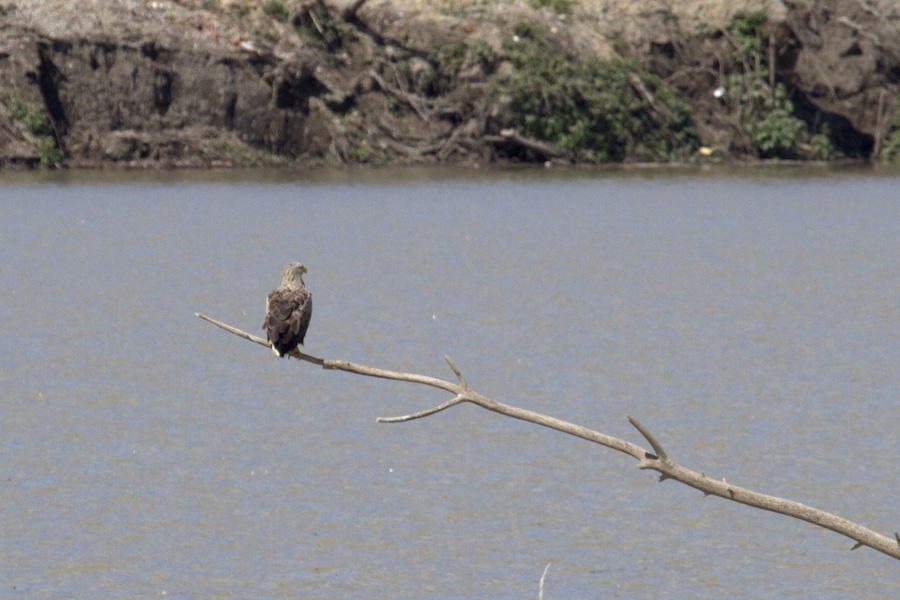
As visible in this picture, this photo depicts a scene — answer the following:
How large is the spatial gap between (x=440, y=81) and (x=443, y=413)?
97.0 ft

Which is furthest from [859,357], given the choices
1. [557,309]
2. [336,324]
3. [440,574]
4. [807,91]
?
[807,91]

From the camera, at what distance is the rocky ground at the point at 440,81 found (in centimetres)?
3850

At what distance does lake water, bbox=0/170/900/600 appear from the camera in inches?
371

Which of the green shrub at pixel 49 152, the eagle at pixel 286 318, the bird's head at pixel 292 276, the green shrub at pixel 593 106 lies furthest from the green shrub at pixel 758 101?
the eagle at pixel 286 318

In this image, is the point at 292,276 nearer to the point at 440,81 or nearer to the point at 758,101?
the point at 440,81

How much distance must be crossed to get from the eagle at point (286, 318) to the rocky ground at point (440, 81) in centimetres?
3005

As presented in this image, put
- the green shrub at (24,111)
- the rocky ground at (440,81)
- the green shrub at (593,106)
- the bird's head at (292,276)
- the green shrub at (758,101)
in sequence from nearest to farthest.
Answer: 1. the bird's head at (292,276)
2. the green shrub at (24,111)
3. the rocky ground at (440,81)
4. the green shrub at (593,106)
5. the green shrub at (758,101)

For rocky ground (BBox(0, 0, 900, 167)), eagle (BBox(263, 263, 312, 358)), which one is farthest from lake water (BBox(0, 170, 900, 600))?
rocky ground (BBox(0, 0, 900, 167))

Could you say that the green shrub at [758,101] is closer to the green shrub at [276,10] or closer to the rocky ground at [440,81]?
the rocky ground at [440,81]

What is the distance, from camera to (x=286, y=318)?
8891 millimetres

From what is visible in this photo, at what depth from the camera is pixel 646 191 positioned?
35875 mm

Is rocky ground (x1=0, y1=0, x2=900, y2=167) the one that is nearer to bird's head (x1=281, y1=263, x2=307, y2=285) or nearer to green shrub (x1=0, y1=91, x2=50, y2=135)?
green shrub (x1=0, y1=91, x2=50, y2=135)

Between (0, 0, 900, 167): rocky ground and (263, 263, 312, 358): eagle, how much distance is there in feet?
98.6

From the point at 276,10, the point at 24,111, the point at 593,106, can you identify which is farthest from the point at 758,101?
the point at 24,111
